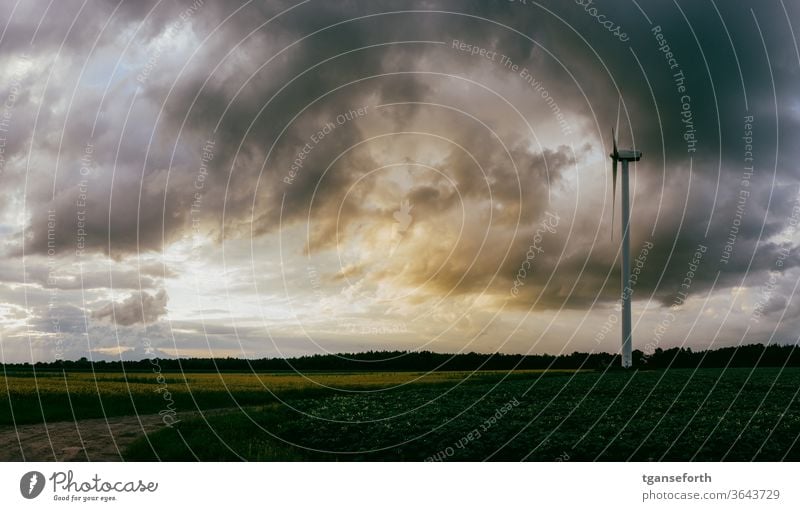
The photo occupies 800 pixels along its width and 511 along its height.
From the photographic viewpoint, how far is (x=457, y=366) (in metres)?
119

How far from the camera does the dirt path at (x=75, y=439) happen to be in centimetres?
2930

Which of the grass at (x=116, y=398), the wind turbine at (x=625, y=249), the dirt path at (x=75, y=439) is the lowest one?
the dirt path at (x=75, y=439)

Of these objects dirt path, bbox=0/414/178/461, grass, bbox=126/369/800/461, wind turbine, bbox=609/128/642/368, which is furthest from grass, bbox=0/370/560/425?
wind turbine, bbox=609/128/642/368

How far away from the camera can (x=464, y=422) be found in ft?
117

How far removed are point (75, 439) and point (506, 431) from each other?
923 inches

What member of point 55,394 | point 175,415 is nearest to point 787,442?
point 175,415

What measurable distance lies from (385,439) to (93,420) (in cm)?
2270

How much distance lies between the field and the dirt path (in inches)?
45.3

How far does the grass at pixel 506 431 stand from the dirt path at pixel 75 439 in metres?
1.71

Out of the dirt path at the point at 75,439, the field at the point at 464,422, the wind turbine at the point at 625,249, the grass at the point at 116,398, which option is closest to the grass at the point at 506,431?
the field at the point at 464,422

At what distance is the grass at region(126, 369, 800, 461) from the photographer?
28688mm

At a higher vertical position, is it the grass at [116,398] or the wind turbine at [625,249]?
the wind turbine at [625,249]

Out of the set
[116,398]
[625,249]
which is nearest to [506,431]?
[116,398]

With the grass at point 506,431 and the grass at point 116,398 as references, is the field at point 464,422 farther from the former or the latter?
the grass at point 116,398
